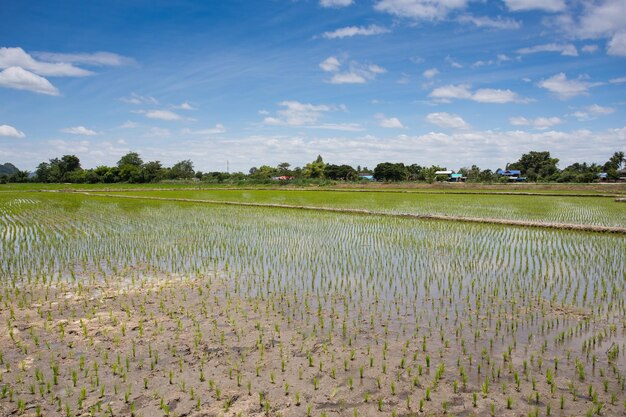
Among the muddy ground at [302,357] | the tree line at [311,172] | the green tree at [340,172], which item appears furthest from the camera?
the green tree at [340,172]

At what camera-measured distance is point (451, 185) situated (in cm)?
4534

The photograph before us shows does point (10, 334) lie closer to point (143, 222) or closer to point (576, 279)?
point (576, 279)

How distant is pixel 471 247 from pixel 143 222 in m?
11.5

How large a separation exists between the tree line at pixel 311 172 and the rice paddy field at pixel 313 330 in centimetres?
4760

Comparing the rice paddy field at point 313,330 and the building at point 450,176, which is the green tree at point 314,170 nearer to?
the building at point 450,176

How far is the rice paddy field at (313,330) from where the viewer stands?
11.8 feet

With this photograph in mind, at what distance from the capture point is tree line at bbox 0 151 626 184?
189ft

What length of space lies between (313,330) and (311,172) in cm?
7841

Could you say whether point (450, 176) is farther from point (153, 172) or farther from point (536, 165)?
point (153, 172)

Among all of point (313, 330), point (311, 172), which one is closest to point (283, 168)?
point (311, 172)

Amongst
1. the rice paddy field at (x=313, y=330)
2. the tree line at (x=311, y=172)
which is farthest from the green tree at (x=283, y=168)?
the rice paddy field at (x=313, y=330)

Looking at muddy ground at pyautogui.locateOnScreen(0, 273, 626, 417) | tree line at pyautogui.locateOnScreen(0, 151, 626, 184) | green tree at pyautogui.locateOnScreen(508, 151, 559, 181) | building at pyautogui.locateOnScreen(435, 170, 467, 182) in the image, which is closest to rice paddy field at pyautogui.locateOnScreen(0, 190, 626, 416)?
muddy ground at pyautogui.locateOnScreen(0, 273, 626, 417)

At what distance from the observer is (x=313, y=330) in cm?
504

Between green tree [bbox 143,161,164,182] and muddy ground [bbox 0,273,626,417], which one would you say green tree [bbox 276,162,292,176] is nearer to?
green tree [bbox 143,161,164,182]
